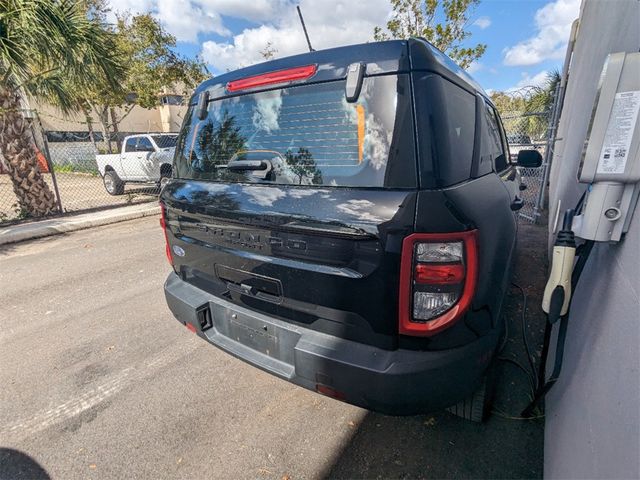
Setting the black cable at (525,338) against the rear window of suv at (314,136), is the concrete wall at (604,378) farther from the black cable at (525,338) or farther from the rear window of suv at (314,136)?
the rear window of suv at (314,136)

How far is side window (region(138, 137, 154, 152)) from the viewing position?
1076cm

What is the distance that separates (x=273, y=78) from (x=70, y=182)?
17389 millimetres

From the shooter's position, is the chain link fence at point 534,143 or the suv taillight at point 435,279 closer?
the suv taillight at point 435,279

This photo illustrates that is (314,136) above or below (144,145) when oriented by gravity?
above

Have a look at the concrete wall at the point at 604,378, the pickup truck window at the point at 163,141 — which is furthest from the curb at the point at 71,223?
the concrete wall at the point at 604,378

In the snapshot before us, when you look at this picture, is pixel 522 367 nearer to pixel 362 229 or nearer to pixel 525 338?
pixel 525 338

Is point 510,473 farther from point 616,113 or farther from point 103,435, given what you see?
point 103,435

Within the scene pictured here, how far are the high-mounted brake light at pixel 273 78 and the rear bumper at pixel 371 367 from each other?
1285mm

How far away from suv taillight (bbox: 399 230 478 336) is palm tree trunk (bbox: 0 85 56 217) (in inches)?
356

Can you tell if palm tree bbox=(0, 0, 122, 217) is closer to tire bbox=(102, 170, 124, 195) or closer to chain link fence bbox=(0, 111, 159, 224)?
chain link fence bbox=(0, 111, 159, 224)

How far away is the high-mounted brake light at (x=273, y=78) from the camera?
173cm

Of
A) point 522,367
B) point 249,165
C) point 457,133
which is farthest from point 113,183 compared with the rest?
point 522,367

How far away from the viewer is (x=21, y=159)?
24.2 feet

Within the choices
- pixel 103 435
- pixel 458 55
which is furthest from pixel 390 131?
pixel 458 55
